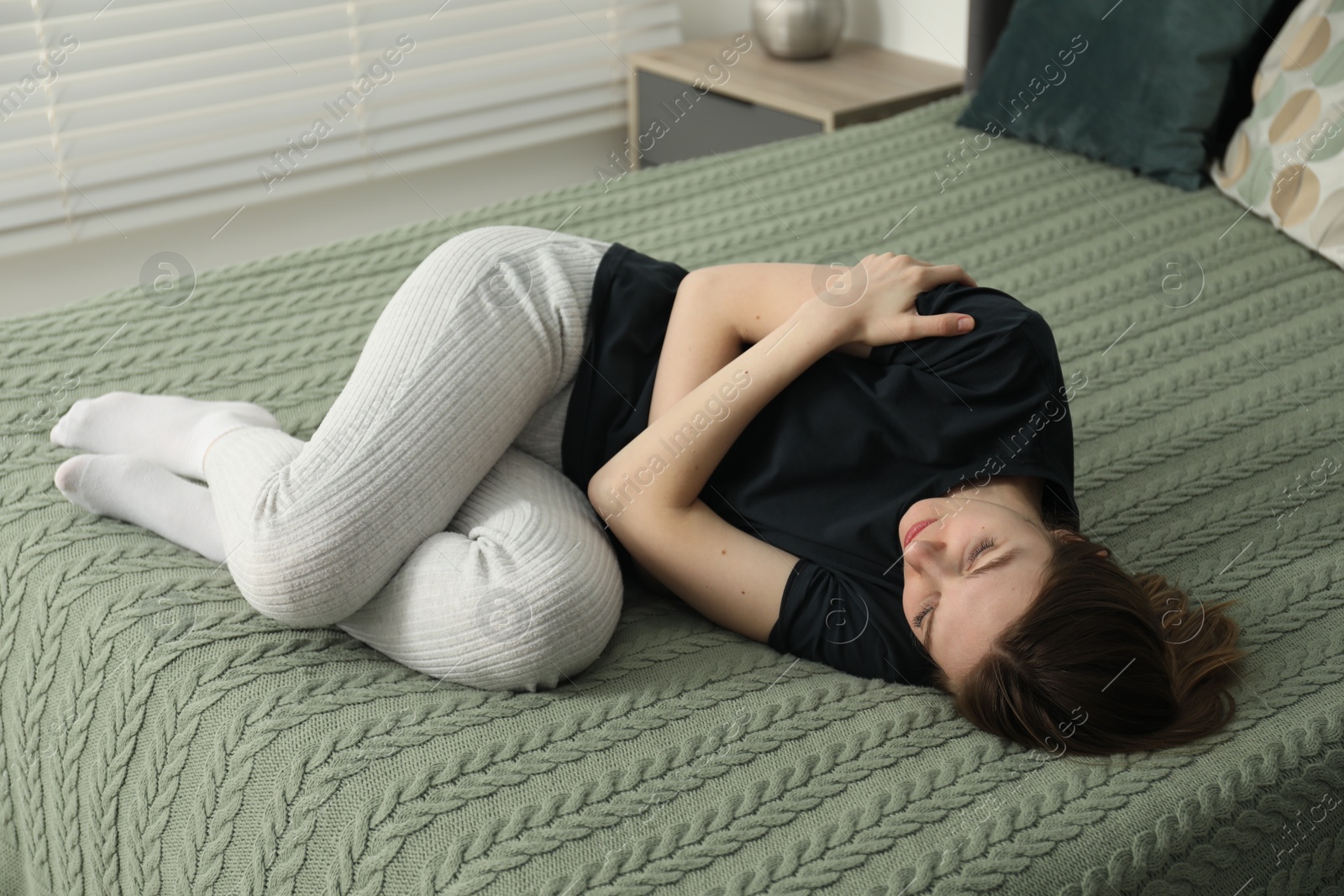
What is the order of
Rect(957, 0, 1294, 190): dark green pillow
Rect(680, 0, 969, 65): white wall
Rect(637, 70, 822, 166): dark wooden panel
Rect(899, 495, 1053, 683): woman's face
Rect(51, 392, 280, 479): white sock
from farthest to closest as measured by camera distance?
Rect(680, 0, 969, 65): white wall, Rect(637, 70, 822, 166): dark wooden panel, Rect(957, 0, 1294, 190): dark green pillow, Rect(51, 392, 280, 479): white sock, Rect(899, 495, 1053, 683): woman's face

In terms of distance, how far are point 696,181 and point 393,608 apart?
1.16 m

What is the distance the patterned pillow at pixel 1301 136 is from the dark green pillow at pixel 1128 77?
0.20ft

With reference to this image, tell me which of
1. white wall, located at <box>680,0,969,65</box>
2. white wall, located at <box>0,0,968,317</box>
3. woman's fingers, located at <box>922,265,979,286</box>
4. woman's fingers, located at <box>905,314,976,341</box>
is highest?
woman's fingers, located at <box>922,265,979,286</box>

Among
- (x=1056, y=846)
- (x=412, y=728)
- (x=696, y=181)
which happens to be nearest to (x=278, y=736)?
(x=412, y=728)

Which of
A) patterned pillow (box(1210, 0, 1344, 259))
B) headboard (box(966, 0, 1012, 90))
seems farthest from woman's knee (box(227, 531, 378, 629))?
headboard (box(966, 0, 1012, 90))

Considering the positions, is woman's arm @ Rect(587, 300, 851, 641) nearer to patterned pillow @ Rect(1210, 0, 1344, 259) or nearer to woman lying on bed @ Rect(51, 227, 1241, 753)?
woman lying on bed @ Rect(51, 227, 1241, 753)

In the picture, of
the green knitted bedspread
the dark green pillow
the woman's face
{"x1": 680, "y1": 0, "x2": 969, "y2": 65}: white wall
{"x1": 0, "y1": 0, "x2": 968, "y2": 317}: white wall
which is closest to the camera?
the green knitted bedspread

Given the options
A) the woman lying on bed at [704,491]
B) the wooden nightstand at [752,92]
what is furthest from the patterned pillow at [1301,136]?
the woman lying on bed at [704,491]

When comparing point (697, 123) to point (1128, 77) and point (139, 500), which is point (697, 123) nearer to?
point (1128, 77)

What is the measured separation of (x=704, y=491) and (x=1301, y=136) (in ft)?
3.98

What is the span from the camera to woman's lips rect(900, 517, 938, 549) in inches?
39.5

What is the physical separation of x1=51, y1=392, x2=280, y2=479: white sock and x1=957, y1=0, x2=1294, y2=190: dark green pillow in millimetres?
1460

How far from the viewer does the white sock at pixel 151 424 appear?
3.99 feet

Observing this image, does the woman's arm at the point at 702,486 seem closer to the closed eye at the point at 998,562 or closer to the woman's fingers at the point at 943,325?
the woman's fingers at the point at 943,325
